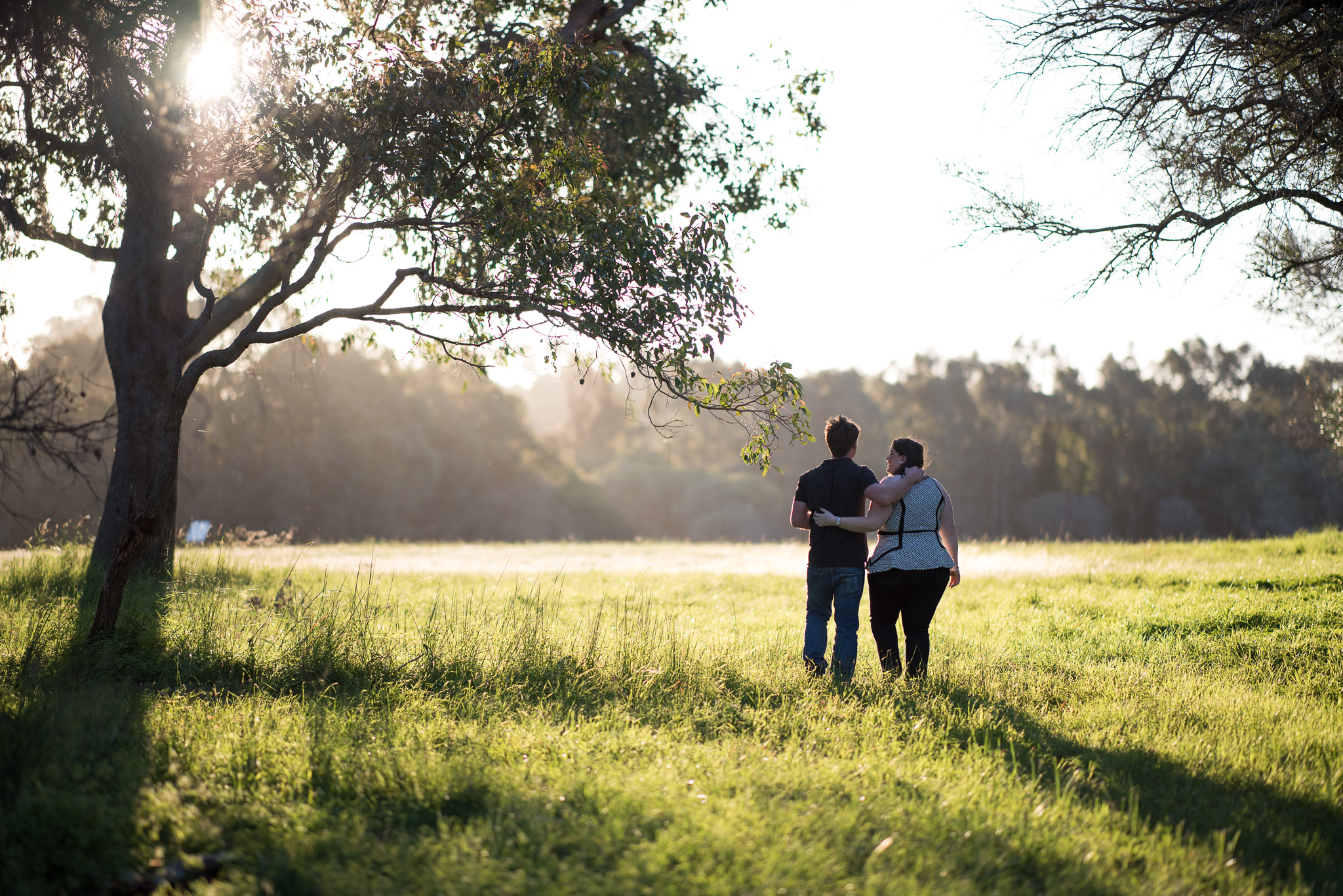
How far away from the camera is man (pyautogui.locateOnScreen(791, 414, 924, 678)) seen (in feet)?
22.5

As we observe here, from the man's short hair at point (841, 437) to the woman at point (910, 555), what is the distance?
0.35 meters

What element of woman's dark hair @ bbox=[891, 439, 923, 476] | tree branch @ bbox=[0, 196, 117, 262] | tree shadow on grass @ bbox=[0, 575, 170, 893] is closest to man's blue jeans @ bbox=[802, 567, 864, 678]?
woman's dark hair @ bbox=[891, 439, 923, 476]

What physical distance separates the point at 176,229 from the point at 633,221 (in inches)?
293

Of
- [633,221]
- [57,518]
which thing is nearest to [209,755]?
[633,221]

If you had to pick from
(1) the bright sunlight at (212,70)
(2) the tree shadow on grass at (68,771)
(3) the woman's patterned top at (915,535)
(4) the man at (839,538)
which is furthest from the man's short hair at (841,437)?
(1) the bright sunlight at (212,70)

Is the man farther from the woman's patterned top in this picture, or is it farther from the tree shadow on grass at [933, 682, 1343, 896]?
the tree shadow on grass at [933, 682, 1343, 896]

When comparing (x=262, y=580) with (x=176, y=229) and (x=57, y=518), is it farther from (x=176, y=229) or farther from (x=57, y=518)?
(x=57, y=518)

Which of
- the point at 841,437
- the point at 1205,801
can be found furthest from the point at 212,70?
the point at 1205,801

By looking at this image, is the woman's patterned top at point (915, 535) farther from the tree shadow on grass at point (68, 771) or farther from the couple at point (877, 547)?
the tree shadow on grass at point (68, 771)

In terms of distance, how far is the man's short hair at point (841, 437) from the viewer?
23.0 feet

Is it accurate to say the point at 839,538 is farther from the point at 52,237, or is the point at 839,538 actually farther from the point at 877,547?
the point at 52,237

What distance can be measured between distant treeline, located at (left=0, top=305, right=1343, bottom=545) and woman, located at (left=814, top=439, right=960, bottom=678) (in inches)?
1525

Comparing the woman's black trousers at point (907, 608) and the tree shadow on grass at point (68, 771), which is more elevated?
the woman's black trousers at point (907, 608)

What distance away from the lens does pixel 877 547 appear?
703cm
